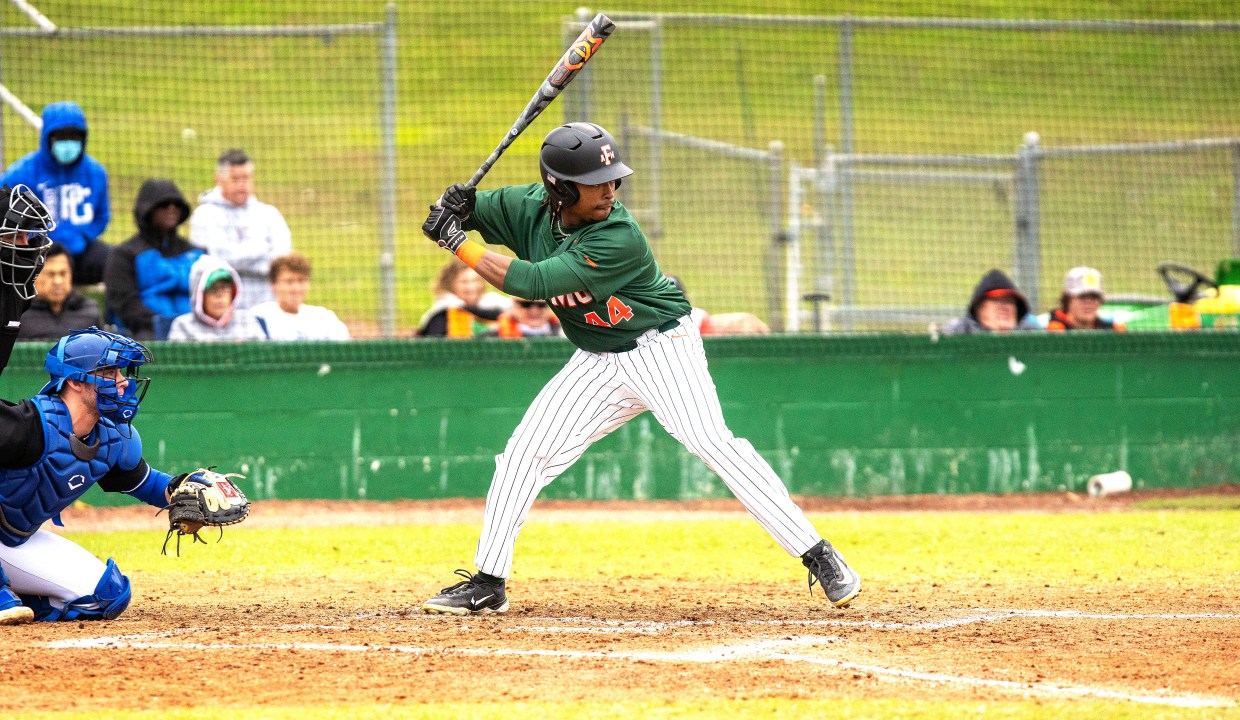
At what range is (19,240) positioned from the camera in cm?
488

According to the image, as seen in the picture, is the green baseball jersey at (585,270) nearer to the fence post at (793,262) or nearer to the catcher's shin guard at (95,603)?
the catcher's shin guard at (95,603)

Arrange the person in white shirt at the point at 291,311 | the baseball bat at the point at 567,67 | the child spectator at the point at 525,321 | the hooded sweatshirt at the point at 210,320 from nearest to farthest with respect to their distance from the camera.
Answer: the baseball bat at the point at 567,67 < the hooded sweatshirt at the point at 210,320 < the person in white shirt at the point at 291,311 < the child spectator at the point at 525,321

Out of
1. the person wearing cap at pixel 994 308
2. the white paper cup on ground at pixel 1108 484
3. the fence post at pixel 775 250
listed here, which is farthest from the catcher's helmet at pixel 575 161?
the white paper cup on ground at pixel 1108 484

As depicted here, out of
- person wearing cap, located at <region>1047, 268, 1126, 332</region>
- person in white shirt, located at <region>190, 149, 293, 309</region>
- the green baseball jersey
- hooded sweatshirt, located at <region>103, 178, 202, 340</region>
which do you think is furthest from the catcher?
person wearing cap, located at <region>1047, 268, 1126, 332</region>

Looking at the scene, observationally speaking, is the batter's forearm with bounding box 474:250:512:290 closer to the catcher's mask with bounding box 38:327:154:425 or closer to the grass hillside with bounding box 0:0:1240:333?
the catcher's mask with bounding box 38:327:154:425

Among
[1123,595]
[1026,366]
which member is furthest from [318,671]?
[1026,366]

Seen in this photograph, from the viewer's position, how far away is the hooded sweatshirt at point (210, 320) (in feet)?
26.8

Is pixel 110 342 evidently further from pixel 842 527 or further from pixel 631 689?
pixel 842 527

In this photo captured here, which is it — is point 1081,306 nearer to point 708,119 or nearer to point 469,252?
point 708,119

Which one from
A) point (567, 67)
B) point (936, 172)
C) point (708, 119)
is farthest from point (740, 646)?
point (708, 119)

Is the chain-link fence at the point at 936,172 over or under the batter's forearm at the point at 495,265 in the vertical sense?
over

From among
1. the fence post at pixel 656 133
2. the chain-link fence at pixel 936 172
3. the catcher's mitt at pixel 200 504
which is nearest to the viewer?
the catcher's mitt at pixel 200 504

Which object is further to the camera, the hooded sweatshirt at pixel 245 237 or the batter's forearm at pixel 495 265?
the hooded sweatshirt at pixel 245 237

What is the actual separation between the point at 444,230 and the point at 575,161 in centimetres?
50
